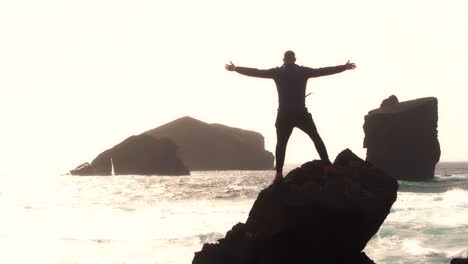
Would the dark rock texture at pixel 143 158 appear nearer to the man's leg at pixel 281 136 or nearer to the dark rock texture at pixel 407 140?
the dark rock texture at pixel 407 140

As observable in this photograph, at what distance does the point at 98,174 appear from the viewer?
143m

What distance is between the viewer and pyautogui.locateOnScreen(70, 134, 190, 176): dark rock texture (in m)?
138

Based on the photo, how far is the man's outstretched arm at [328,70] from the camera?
1018 cm

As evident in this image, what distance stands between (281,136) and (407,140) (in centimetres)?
8440

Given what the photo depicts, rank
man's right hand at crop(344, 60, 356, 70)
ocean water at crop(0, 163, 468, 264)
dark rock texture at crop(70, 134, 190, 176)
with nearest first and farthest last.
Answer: man's right hand at crop(344, 60, 356, 70), ocean water at crop(0, 163, 468, 264), dark rock texture at crop(70, 134, 190, 176)

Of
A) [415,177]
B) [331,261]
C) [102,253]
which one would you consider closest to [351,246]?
[331,261]

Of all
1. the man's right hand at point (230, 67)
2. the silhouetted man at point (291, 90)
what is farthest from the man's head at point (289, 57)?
the man's right hand at point (230, 67)

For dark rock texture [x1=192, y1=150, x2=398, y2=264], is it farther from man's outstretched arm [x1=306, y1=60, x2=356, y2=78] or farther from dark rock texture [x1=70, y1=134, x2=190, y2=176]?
dark rock texture [x1=70, y1=134, x2=190, y2=176]

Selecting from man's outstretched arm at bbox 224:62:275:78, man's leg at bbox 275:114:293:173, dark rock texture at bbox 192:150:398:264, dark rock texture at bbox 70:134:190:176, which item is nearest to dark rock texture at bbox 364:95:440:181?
dark rock texture at bbox 70:134:190:176

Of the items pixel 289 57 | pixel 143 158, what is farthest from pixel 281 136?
pixel 143 158

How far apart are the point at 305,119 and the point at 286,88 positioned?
673mm

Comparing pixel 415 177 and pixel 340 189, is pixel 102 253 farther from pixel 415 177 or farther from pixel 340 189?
pixel 415 177

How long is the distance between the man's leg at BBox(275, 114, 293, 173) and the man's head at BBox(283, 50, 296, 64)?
1030 mm

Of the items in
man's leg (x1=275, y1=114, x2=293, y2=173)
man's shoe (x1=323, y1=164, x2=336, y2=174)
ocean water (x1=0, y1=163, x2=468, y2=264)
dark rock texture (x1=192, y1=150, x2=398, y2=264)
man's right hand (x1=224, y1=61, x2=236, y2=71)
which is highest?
man's right hand (x1=224, y1=61, x2=236, y2=71)
